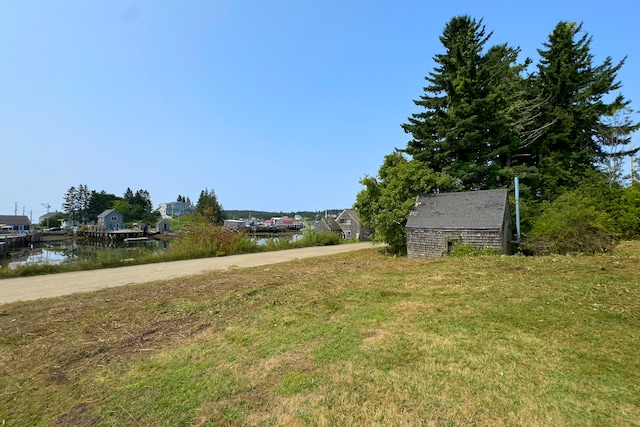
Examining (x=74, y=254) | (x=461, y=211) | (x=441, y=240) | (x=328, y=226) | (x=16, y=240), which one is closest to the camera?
(x=441, y=240)

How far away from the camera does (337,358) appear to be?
3.23 metres

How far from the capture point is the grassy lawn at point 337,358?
7.71ft

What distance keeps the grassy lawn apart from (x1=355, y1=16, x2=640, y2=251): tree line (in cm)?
1392

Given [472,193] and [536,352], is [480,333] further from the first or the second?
[472,193]

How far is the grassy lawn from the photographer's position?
235 cm

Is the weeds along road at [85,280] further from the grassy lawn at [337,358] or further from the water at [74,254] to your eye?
the water at [74,254]

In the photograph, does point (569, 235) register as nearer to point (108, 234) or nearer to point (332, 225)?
point (332, 225)

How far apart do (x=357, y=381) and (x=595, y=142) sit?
28.1 metres

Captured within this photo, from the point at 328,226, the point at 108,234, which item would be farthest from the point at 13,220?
the point at 328,226

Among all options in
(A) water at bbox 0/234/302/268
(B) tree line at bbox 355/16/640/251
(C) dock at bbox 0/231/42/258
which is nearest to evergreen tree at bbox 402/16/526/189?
(B) tree line at bbox 355/16/640/251

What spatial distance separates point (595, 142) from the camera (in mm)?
21250

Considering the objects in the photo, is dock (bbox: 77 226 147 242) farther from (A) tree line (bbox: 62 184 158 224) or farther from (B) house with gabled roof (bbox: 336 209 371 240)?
(B) house with gabled roof (bbox: 336 209 371 240)

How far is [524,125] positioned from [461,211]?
1282cm

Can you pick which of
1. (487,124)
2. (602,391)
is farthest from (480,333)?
(487,124)
